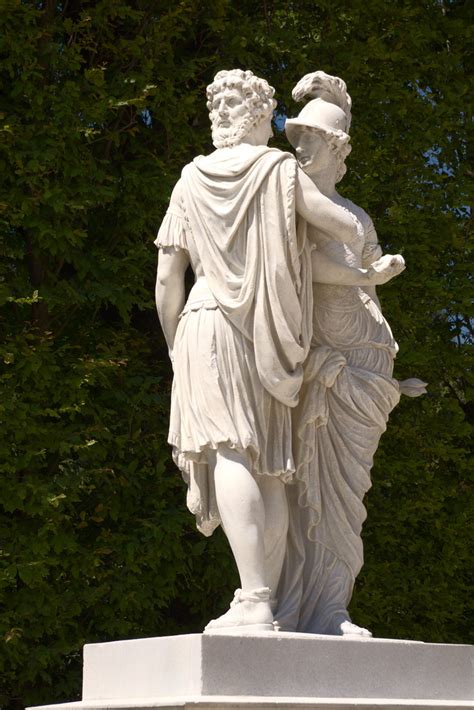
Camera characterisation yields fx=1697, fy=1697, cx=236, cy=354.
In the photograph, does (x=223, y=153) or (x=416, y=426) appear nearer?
(x=223, y=153)

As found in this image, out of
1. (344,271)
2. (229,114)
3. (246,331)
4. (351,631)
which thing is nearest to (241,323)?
(246,331)

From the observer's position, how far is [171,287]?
7.08 m

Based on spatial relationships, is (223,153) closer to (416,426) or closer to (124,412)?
(124,412)

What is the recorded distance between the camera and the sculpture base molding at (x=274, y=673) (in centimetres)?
608

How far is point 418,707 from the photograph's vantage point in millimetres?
6430

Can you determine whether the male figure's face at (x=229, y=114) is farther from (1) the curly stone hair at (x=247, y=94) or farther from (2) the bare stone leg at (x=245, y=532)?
(2) the bare stone leg at (x=245, y=532)

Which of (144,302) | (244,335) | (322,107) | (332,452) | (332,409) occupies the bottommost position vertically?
(332,452)

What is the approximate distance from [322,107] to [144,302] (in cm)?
400

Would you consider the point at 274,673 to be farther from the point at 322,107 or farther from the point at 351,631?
the point at 322,107

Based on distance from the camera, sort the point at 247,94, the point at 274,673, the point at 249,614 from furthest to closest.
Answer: the point at 247,94, the point at 249,614, the point at 274,673

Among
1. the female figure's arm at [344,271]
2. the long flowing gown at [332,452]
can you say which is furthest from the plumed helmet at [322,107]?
the female figure's arm at [344,271]

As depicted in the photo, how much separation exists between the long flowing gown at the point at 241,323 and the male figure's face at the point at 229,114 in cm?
12

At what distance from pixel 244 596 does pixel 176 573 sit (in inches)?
172

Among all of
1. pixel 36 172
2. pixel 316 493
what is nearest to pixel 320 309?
pixel 316 493
